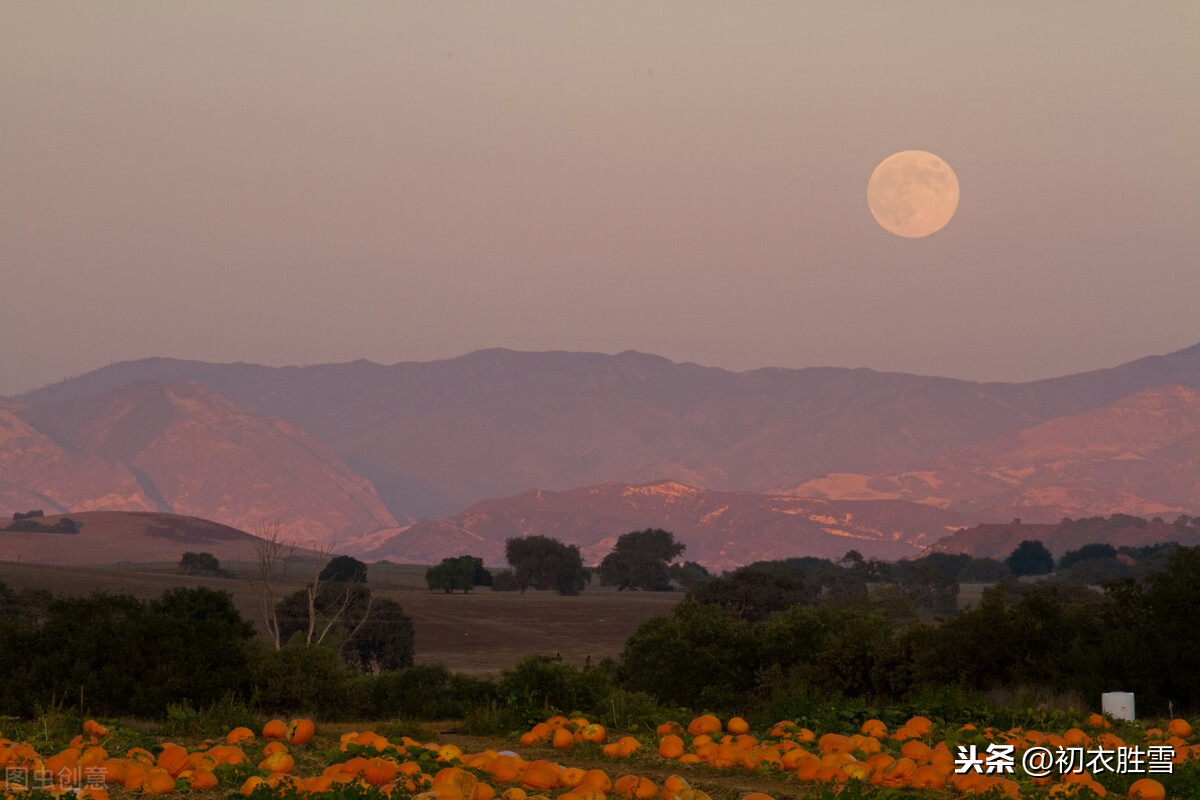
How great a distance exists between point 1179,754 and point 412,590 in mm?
135470

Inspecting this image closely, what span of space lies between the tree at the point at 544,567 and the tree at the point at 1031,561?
71983mm

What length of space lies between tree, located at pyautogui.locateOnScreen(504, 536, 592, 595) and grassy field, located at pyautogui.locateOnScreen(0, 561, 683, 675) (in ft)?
5.35

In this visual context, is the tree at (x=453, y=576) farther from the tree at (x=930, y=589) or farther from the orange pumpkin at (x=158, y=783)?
the orange pumpkin at (x=158, y=783)

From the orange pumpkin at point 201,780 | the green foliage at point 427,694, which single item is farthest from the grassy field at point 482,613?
the orange pumpkin at point 201,780

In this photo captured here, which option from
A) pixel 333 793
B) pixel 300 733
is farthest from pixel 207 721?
pixel 333 793

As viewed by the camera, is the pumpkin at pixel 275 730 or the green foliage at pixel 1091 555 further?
the green foliage at pixel 1091 555

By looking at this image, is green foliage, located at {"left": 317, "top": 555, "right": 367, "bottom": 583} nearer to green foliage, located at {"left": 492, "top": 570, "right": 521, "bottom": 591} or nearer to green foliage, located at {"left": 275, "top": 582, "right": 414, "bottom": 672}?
green foliage, located at {"left": 492, "top": 570, "right": 521, "bottom": 591}

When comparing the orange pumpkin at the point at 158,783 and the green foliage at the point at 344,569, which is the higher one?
the green foliage at the point at 344,569

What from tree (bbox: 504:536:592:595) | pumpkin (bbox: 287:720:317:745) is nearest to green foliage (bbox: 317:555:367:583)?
tree (bbox: 504:536:592:595)

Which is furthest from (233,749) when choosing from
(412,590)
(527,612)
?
(412,590)

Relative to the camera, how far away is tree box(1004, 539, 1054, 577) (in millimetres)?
185000

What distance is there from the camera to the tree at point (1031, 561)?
185000 mm

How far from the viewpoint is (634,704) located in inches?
864

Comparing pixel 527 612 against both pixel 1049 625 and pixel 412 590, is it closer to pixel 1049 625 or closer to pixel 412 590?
pixel 412 590
